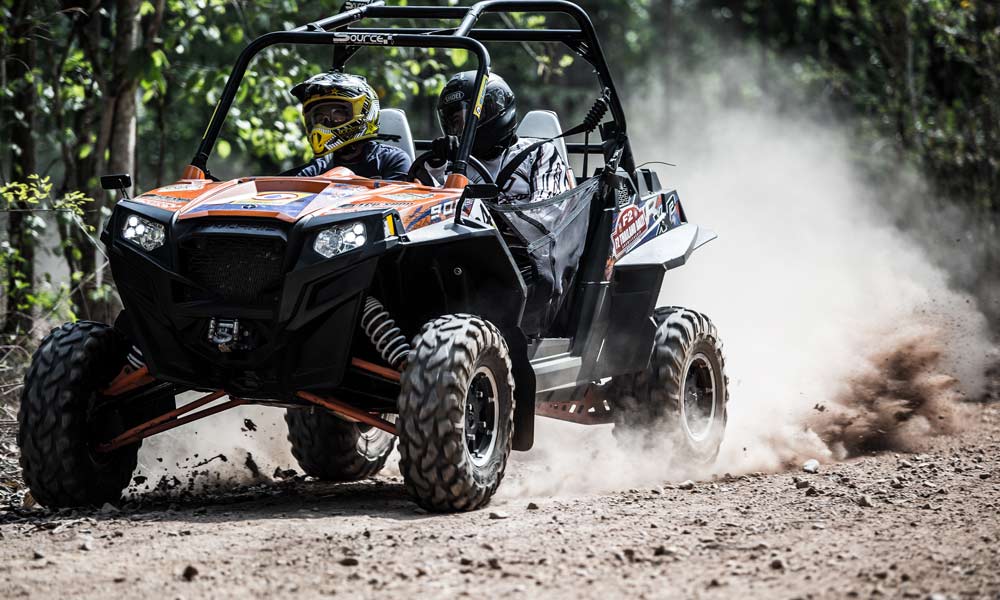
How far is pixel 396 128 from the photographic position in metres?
7.94

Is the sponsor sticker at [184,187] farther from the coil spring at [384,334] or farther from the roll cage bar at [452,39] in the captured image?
the coil spring at [384,334]

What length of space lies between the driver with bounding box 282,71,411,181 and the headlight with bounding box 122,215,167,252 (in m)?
1.29

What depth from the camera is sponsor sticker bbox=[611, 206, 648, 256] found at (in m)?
7.62

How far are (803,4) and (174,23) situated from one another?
2247 centimetres

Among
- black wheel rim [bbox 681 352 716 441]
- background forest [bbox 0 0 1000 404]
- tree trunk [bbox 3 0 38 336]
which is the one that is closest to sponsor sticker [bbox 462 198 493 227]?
black wheel rim [bbox 681 352 716 441]

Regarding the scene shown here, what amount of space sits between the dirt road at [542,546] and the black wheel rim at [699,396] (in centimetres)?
139

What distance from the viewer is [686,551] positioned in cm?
508

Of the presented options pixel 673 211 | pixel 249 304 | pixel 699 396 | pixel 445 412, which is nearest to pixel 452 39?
pixel 249 304

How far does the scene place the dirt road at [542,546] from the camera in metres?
4.58

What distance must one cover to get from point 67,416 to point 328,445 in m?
2.19

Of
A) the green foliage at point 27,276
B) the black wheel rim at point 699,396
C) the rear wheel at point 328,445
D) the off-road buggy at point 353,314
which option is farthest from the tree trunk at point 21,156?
the black wheel rim at point 699,396

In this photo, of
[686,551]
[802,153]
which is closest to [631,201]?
[686,551]

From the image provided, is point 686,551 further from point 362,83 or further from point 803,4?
point 803,4

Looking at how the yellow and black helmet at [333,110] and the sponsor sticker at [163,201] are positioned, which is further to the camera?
the yellow and black helmet at [333,110]
